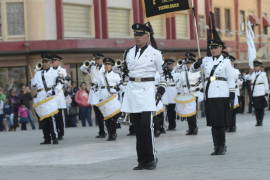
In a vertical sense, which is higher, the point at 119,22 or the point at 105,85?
the point at 119,22

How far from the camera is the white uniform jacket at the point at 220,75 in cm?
1364

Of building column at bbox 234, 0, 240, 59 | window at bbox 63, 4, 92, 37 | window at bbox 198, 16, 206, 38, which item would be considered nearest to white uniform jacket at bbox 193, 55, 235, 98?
window at bbox 63, 4, 92, 37

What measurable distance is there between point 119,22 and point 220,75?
92.7 ft

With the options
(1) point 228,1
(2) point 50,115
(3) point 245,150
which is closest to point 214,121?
(3) point 245,150

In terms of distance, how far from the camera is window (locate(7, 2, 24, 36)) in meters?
35.5

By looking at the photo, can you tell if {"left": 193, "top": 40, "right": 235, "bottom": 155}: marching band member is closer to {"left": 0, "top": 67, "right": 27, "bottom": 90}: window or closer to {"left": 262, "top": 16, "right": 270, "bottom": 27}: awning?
{"left": 0, "top": 67, "right": 27, "bottom": 90}: window

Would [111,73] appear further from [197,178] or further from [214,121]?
[197,178]

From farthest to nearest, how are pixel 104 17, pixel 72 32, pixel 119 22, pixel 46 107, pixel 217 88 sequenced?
1. pixel 119 22
2. pixel 104 17
3. pixel 72 32
4. pixel 46 107
5. pixel 217 88

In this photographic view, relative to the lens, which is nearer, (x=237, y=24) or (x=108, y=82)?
(x=108, y=82)

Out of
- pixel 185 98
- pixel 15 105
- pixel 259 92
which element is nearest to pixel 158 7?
pixel 185 98

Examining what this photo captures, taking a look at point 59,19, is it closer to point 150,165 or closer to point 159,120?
point 159,120

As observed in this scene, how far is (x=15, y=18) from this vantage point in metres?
35.7

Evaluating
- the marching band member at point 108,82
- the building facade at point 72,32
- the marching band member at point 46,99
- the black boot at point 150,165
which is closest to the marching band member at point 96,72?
the marching band member at point 108,82

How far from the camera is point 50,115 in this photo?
58.7 ft
